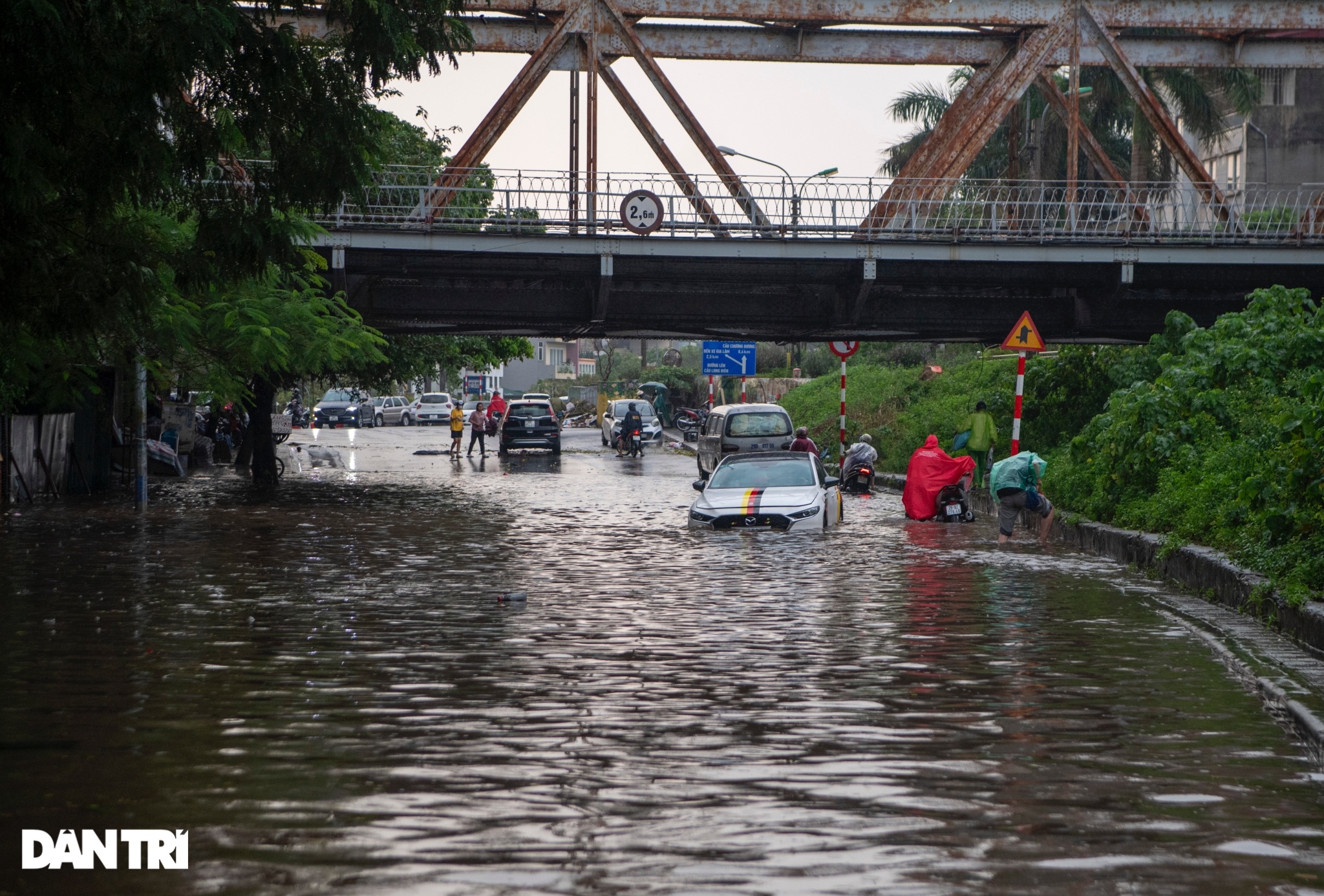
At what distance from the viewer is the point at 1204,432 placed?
59.3 ft

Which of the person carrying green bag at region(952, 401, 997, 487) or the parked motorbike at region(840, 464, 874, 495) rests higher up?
the person carrying green bag at region(952, 401, 997, 487)

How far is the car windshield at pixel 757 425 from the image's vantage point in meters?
32.4

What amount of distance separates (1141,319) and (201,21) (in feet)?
74.4

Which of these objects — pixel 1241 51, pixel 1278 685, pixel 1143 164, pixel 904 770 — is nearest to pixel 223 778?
pixel 904 770

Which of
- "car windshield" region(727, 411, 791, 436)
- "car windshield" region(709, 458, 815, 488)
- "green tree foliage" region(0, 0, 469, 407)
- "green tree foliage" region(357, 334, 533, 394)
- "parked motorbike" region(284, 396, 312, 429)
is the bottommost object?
"parked motorbike" region(284, 396, 312, 429)

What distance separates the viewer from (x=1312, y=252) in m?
27.0

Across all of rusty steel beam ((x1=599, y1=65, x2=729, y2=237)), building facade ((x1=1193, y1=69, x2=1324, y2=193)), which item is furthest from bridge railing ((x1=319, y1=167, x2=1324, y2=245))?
building facade ((x1=1193, y1=69, x2=1324, y2=193))

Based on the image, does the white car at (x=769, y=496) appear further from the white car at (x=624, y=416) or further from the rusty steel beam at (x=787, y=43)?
the white car at (x=624, y=416)

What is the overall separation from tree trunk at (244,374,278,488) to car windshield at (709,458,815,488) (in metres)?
12.9

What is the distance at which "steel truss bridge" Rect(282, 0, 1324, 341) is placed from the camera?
26062 mm

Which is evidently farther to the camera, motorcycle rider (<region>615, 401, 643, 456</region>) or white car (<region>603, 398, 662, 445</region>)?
white car (<region>603, 398, 662, 445</region>)

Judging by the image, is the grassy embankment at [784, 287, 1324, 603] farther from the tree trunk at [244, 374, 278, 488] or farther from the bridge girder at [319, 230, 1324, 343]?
the tree trunk at [244, 374, 278, 488]

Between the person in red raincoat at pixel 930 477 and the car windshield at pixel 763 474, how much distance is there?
7.75 ft

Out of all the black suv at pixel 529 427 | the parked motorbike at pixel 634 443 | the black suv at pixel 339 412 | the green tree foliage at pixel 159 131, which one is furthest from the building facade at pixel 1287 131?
the green tree foliage at pixel 159 131
